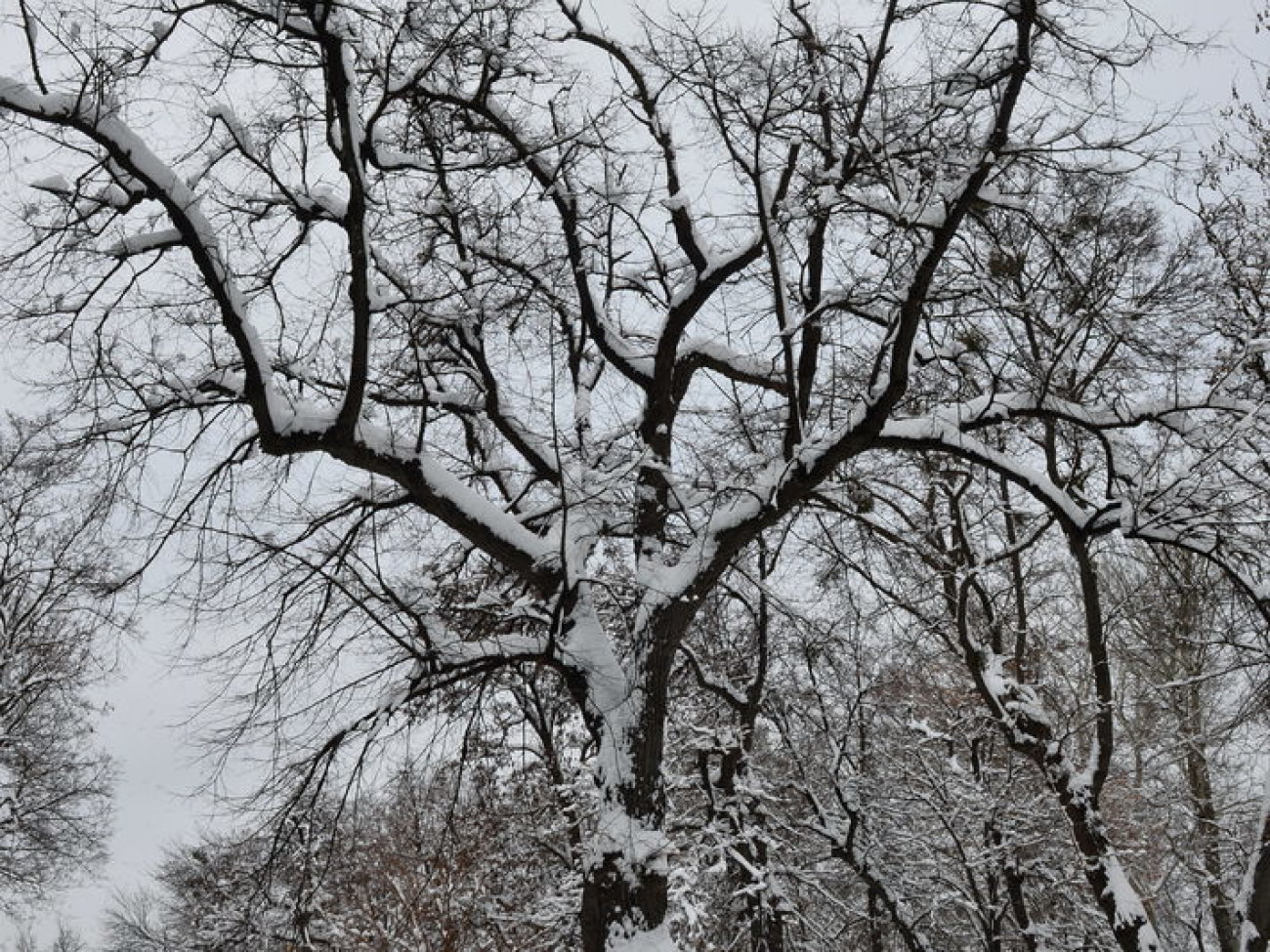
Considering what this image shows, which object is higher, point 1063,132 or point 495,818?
point 1063,132

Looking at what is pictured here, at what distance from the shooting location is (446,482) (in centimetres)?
657

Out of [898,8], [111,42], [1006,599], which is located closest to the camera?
[111,42]

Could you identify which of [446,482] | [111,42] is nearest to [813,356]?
[446,482]

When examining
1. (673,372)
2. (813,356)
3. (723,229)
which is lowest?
(813,356)

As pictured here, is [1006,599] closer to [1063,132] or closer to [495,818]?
[495,818]

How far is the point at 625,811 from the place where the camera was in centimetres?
579

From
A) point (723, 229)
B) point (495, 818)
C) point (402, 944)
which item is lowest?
point (402, 944)

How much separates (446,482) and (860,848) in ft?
21.3

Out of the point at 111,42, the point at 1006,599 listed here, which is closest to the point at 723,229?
the point at 111,42

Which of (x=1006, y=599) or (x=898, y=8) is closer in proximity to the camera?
(x=898, y=8)

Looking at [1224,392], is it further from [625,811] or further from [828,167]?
[625,811]

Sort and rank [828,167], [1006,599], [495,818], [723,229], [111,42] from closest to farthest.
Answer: [111,42] → [828,167] → [723,229] → [495,818] → [1006,599]

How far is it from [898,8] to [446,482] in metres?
3.91

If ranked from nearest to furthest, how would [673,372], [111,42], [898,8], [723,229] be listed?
[111,42] < [898,8] < [723,229] < [673,372]
